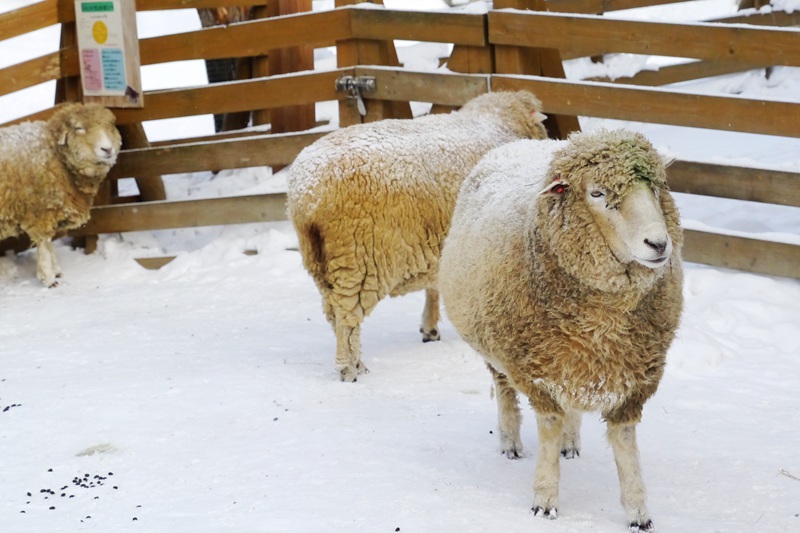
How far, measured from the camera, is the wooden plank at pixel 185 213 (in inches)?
328

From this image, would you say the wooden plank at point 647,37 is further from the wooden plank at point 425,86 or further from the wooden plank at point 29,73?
the wooden plank at point 29,73

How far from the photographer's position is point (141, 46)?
8.83 m

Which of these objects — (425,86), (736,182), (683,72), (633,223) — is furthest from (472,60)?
(633,223)

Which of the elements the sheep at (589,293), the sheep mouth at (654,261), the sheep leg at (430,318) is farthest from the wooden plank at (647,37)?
the sheep mouth at (654,261)

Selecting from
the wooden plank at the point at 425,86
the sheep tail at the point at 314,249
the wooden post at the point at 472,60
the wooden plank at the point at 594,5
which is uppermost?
the wooden plank at the point at 594,5

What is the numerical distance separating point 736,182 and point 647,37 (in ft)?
3.65

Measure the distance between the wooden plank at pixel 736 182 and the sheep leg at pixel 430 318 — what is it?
1725mm

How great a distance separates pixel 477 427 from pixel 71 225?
477cm

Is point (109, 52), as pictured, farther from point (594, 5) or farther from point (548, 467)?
point (548, 467)

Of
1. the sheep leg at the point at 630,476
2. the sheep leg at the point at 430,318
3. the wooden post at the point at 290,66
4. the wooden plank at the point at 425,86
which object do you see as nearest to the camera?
the sheep leg at the point at 630,476

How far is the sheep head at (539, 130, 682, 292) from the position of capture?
346 cm

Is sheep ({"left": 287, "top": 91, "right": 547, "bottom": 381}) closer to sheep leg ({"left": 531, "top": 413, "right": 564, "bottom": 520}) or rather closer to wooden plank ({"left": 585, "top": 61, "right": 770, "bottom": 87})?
sheep leg ({"left": 531, "top": 413, "right": 564, "bottom": 520})

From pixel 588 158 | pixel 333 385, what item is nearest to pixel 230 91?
pixel 333 385

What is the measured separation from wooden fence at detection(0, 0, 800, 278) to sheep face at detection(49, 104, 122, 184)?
420 millimetres
